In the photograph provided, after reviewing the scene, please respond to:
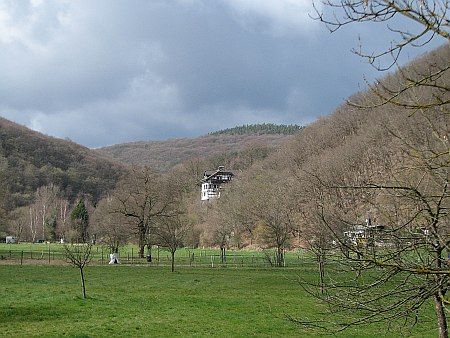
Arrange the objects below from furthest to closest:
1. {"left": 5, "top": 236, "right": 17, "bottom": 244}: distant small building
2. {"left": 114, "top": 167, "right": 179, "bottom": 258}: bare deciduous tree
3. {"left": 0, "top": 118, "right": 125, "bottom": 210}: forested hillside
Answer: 1. {"left": 0, "top": 118, "right": 125, "bottom": 210}: forested hillside
2. {"left": 5, "top": 236, "right": 17, "bottom": 244}: distant small building
3. {"left": 114, "top": 167, "right": 179, "bottom": 258}: bare deciduous tree

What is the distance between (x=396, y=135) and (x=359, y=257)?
108 cm

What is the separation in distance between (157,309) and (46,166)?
12513cm

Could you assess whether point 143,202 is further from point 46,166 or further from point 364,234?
point 46,166

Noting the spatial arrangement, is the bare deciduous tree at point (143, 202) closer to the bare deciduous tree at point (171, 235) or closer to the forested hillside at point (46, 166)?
the bare deciduous tree at point (171, 235)

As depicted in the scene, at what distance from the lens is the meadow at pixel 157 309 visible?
48.2ft

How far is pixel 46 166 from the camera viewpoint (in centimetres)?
13562

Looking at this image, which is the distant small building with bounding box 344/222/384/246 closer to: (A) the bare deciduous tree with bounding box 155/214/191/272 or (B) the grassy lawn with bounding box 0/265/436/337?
(B) the grassy lawn with bounding box 0/265/436/337

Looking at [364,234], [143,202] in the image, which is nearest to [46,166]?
[143,202]

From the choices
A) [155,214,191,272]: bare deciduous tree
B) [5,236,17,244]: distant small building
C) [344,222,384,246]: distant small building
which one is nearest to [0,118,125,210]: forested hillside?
[5,236,17,244]: distant small building

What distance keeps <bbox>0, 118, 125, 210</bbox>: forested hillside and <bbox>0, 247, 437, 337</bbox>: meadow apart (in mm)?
98424

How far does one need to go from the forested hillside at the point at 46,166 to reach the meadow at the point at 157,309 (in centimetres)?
9842

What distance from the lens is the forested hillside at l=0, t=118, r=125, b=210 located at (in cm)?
12710

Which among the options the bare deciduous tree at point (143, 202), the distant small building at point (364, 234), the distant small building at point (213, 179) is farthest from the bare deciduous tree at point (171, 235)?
the distant small building at point (213, 179)

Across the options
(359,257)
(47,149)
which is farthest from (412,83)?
(47,149)
